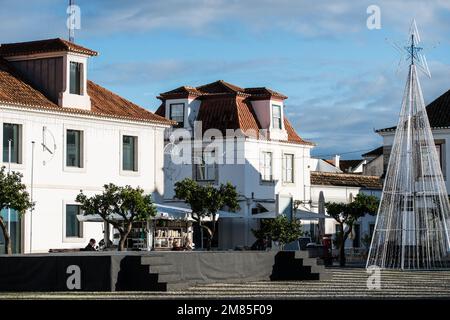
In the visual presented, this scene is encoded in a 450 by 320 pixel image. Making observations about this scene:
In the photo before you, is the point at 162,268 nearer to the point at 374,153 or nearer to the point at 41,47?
the point at 41,47

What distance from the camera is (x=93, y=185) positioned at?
50.0 meters

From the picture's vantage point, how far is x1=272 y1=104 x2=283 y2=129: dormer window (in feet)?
216

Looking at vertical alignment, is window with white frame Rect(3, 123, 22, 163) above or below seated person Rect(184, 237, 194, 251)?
above

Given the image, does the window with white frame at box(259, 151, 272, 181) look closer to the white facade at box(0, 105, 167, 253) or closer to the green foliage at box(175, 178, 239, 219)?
the white facade at box(0, 105, 167, 253)

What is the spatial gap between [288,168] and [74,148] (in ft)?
65.3

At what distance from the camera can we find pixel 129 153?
171 feet

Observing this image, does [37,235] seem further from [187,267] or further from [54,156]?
[187,267]

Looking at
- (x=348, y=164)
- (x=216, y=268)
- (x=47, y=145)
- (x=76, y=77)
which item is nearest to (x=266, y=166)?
(x=76, y=77)

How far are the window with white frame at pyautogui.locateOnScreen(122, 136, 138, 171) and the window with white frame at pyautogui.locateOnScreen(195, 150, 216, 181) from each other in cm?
1210

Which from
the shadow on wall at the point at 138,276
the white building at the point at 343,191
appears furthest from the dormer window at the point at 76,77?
the white building at the point at 343,191

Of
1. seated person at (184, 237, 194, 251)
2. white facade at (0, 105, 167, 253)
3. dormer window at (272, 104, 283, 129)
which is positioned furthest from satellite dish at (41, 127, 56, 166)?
dormer window at (272, 104, 283, 129)

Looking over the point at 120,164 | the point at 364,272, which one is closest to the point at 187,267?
the point at 364,272

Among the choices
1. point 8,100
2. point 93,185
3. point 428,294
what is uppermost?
point 8,100

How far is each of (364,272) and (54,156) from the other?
44.7 feet
